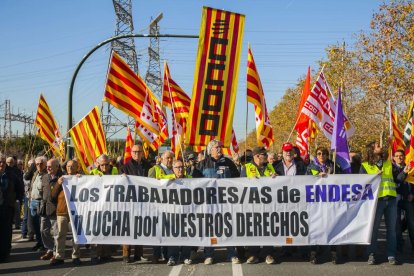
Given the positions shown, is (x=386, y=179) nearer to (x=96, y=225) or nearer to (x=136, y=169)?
(x=136, y=169)

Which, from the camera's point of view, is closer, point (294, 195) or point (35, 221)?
point (294, 195)

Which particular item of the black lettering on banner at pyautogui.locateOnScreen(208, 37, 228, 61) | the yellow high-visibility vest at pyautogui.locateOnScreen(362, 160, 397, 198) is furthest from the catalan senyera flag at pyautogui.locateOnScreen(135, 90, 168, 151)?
the yellow high-visibility vest at pyautogui.locateOnScreen(362, 160, 397, 198)

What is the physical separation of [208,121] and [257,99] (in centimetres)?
147

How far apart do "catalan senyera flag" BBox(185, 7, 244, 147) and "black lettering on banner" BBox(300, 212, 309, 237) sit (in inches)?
79.3

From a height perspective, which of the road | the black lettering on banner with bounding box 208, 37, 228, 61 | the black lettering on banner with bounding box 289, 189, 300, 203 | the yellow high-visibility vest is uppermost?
the black lettering on banner with bounding box 208, 37, 228, 61

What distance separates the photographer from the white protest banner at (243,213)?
7516 millimetres

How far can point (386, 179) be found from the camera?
24.7 feet

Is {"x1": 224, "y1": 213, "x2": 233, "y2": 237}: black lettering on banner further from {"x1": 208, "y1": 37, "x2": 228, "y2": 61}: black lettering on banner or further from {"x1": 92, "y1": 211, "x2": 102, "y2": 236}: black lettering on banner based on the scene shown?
{"x1": 208, "y1": 37, "x2": 228, "y2": 61}: black lettering on banner

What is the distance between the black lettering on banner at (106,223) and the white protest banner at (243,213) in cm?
2

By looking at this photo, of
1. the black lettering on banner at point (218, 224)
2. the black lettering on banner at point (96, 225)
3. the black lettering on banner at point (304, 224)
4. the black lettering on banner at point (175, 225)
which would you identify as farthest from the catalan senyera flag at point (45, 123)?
the black lettering on banner at point (304, 224)

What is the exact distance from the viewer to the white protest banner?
7516 mm

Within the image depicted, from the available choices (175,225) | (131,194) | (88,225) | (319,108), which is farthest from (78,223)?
(319,108)

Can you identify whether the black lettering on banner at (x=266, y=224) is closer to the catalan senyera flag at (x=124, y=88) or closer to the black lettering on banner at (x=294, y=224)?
the black lettering on banner at (x=294, y=224)

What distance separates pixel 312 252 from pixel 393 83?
48.2ft
